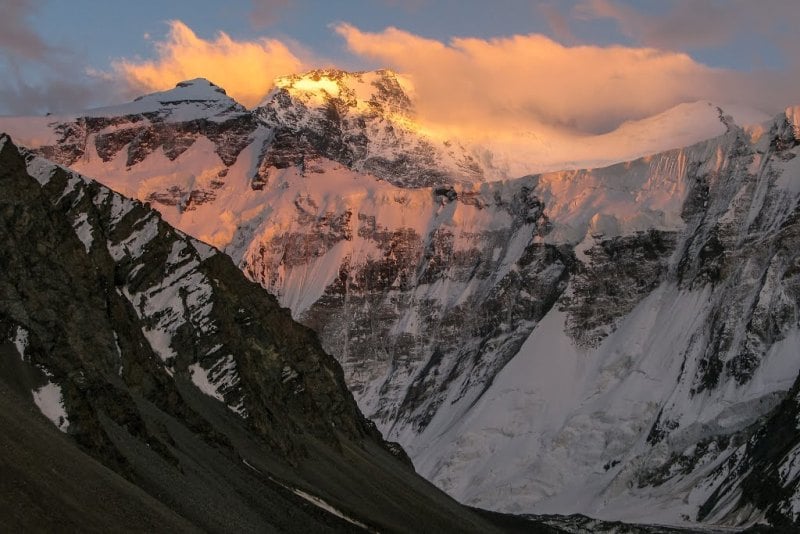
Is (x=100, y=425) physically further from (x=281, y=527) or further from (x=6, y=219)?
(x=6, y=219)

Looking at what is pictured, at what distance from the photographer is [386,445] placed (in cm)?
18800

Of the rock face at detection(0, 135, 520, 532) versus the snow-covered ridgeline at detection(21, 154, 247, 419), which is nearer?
the rock face at detection(0, 135, 520, 532)

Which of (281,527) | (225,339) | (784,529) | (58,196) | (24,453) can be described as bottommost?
(784,529)

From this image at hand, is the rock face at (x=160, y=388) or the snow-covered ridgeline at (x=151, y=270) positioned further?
the snow-covered ridgeline at (x=151, y=270)

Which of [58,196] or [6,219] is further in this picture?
[58,196]

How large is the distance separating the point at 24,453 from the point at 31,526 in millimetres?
6965

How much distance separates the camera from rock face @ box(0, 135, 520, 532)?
227ft

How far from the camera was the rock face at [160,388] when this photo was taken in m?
69.1

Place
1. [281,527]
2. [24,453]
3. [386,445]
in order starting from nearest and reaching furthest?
[24,453]
[281,527]
[386,445]

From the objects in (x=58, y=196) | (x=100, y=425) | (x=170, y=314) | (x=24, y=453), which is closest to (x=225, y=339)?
(x=170, y=314)

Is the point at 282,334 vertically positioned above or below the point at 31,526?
above

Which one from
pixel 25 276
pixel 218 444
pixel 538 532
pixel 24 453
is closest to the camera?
pixel 24 453

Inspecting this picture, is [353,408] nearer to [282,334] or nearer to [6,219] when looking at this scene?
[282,334]

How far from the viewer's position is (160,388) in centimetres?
10294
